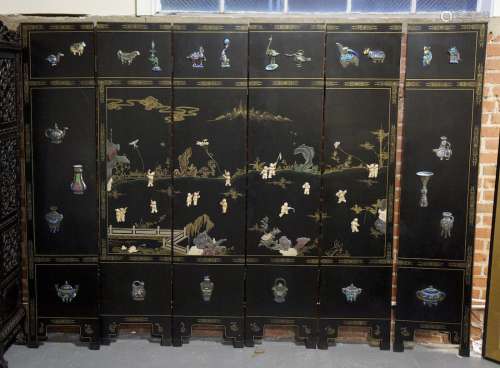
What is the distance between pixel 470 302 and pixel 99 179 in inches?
108

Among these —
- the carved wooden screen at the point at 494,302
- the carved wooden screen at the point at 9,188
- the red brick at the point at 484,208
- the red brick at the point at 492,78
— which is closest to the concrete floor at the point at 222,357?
the carved wooden screen at the point at 494,302

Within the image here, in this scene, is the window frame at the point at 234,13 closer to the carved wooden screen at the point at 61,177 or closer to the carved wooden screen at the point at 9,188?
the carved wooden screen at the point at 61,177

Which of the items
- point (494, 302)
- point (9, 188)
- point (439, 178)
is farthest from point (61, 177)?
point (494, 302)

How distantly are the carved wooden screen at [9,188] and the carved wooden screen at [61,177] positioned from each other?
8 centimetres

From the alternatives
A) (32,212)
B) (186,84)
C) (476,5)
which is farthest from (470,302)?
(32,212)

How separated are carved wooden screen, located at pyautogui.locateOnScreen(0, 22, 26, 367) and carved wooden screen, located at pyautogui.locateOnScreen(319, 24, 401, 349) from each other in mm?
2103

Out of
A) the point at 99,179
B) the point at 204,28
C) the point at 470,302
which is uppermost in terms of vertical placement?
the point at 204,28

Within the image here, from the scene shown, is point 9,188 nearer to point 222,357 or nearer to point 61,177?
point 61,177

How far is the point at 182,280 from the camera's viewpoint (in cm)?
450

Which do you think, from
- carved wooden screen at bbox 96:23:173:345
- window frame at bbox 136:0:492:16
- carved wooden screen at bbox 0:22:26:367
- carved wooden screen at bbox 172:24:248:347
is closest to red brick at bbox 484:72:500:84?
window frame at bbox 136:0:492:16

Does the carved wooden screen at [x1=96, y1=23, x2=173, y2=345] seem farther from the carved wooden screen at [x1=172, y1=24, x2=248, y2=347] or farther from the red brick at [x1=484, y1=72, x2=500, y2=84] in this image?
the red brick at [x1=484, y1=72, x2=500, y2=84]

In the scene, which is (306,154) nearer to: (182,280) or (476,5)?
(182,280)

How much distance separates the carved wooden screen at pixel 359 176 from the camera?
4234 millimetres

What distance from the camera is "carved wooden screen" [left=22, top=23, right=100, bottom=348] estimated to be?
428cm
